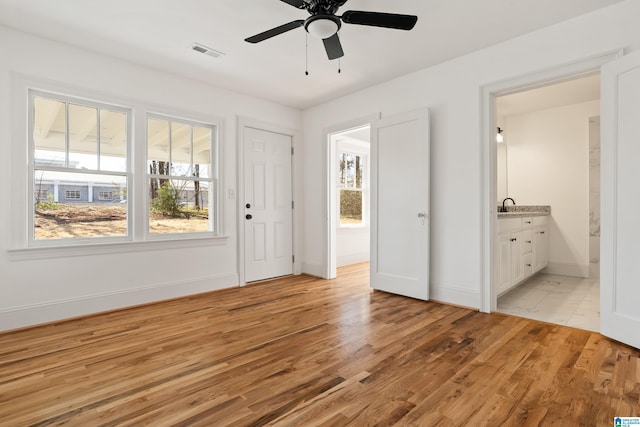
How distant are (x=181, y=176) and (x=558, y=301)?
4570mm

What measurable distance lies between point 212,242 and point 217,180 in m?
0.80

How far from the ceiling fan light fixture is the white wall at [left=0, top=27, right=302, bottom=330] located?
2.34 meters

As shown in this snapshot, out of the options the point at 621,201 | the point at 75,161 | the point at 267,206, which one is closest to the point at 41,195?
the point at 75,161

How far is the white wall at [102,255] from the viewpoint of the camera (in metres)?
2.89

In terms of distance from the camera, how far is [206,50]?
327 cm

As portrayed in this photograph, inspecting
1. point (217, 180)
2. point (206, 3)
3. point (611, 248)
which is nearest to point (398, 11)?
point (206, 3)

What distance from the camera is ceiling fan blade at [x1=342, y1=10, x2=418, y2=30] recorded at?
2.14 metres

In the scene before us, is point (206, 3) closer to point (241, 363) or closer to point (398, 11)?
point (398, 11)

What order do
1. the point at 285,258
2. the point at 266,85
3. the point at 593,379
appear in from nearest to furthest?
the point at 593,379 < the point at 266,85 < the point at 285,258

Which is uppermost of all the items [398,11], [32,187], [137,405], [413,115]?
[398,11]

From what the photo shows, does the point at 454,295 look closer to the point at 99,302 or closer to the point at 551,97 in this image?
the point at 551,97

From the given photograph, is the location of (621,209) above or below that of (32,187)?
below

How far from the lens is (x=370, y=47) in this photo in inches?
126

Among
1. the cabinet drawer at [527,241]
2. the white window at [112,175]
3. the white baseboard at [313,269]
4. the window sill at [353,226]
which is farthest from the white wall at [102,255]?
the cabinet drawer at [527,241]
